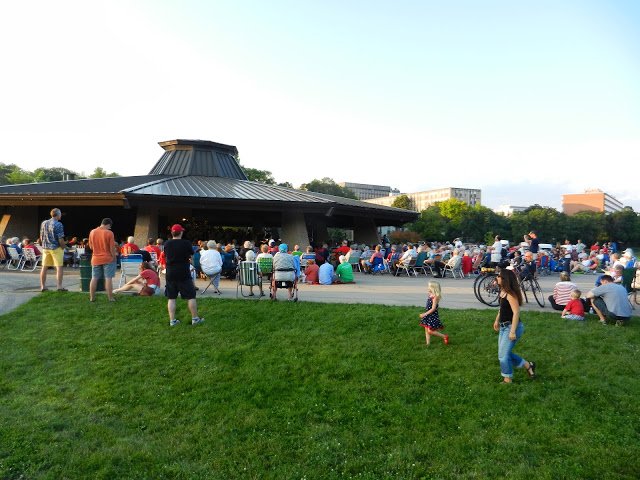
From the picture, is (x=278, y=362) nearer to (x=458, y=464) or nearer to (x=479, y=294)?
(x=458, y=464)

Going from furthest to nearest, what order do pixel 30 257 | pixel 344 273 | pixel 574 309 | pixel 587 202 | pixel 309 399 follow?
pixel 587 202, pixel 30 257, pixel 344 273, pixel 574 309, pixel 309 399

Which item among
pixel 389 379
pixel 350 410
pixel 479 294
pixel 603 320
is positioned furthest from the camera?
pixel 479 294

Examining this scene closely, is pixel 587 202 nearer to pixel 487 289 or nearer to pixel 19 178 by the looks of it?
pixel 19 178

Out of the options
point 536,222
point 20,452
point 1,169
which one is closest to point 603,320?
point 20,452

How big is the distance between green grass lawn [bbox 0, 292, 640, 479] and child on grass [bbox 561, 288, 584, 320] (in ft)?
1.50

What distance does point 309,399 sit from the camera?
572 cm

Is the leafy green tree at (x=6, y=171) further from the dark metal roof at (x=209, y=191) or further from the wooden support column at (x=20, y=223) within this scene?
the dark metal roof at (x=209, y=191)

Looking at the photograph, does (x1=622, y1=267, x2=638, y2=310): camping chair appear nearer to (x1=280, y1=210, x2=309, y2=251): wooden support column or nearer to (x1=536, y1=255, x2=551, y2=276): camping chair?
(x1=536, y1=255, x2=551, y2=276): camping chair

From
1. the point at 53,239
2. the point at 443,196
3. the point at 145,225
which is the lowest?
the point at 53,239

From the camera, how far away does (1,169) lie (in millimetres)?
71062

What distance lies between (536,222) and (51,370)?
81.1 metres

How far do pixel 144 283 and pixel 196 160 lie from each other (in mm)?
17248

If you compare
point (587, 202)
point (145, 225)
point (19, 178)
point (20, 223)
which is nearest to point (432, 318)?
point (145, 225)

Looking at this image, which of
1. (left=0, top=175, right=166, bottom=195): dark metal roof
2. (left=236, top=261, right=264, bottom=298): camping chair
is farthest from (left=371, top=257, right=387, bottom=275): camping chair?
(left=0, top=175, right=166, bottom=195): dark metal roof
